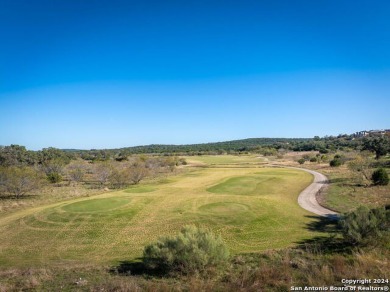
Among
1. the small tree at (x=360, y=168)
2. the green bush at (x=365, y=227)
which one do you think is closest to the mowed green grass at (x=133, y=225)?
the green bush at (x=365, y=227)

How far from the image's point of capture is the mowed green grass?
22500mm

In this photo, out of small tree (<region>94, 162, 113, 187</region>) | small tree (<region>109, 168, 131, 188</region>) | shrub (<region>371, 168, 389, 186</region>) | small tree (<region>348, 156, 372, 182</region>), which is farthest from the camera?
small tree (<region>94, 162, 113, 187</region>)

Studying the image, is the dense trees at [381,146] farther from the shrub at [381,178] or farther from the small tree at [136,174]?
the small tree at [136,174]

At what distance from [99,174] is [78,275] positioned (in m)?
54.0

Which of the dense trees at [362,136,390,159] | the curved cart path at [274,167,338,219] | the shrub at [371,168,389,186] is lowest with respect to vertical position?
the curved cart path at [274,167,338,219]

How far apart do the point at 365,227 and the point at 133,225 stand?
20750 mm

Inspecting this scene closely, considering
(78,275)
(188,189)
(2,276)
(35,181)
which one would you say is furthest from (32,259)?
(35,181)

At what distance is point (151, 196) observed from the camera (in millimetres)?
41375

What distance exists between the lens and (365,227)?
1722cm

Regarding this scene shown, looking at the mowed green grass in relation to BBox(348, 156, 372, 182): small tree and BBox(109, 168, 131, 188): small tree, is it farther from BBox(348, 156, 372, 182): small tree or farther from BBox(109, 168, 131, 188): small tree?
BBox(109, 168, 131, 188): small tree

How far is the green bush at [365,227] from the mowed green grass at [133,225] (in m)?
5.20

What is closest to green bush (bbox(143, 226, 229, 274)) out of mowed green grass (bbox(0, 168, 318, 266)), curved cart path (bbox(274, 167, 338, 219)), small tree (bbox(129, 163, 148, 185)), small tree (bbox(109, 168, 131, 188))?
mowed green grass (bbox(0, 168, 318, 266))

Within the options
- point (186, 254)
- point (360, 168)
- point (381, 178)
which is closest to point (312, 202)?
point (381, 178)

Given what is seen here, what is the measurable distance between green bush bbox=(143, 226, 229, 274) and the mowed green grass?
6305 millimetres
